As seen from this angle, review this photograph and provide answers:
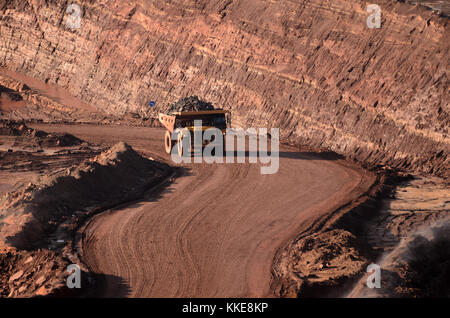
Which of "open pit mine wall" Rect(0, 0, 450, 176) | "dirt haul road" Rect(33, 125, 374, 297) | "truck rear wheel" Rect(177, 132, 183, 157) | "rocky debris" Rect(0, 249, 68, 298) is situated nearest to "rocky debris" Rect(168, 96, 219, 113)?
"truck rear wheel" Rect(177, 132, 183, 157)

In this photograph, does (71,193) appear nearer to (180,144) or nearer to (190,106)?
(180,144)

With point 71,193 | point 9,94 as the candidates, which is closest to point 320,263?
point 71,193

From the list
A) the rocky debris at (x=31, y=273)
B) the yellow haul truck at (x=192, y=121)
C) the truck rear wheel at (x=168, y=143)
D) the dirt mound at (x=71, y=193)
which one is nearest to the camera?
the rocky debris at (x=31, y=273)

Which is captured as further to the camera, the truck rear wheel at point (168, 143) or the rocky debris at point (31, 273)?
the truck rear wheel at point (168, 143)

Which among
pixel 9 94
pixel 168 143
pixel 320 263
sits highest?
A: pixel 9 94

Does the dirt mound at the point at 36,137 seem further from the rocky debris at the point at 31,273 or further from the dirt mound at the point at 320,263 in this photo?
the dirt mound at the point at 320,263

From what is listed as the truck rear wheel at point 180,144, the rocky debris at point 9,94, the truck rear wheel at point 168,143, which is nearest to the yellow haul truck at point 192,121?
the truck rear wheel at point 180,144
